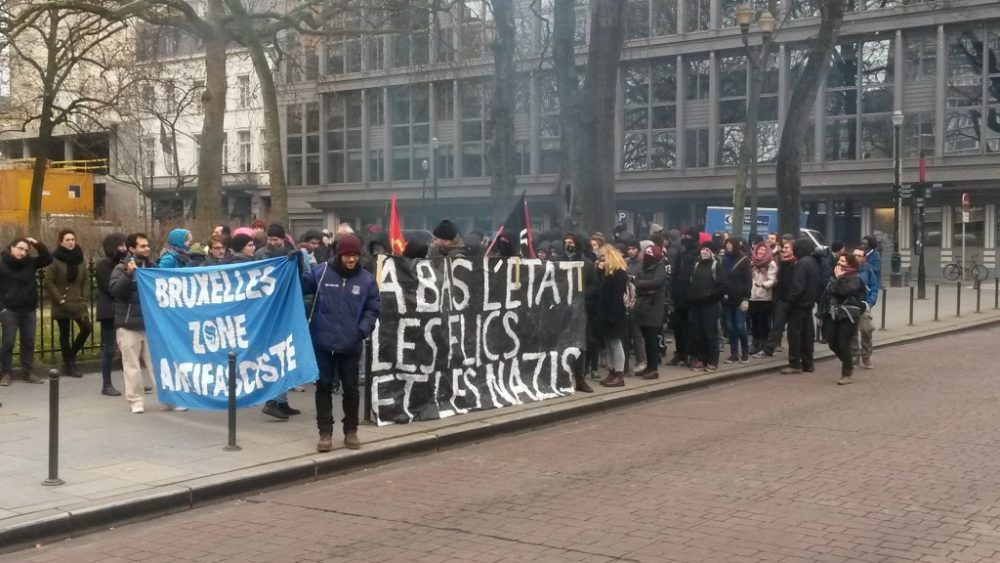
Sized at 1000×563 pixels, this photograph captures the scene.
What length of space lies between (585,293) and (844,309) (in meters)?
3.52

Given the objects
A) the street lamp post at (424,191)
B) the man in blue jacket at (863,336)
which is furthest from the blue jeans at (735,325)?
the street lamp post at (424,191)

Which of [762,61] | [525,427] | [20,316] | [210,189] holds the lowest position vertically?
[525,427]

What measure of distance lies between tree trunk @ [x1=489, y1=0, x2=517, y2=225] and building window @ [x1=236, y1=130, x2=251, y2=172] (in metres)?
40.7

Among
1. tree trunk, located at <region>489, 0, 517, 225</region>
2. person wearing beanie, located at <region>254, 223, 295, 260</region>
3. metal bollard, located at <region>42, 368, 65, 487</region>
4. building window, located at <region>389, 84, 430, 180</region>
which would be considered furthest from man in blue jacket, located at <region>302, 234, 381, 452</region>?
building window, located at <region>389, 84, 430, 180</region>

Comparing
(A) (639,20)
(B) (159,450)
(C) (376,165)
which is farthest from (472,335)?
(C) (376,165)

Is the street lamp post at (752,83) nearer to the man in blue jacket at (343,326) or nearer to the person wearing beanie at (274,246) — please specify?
the person wearing beanie at (274,246)

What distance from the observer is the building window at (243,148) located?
2400 inches

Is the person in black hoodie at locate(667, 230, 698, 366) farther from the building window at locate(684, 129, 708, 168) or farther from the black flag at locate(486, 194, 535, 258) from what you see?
the building window at locate(684, 129, 708, 168)

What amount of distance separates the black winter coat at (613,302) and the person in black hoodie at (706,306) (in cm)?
176

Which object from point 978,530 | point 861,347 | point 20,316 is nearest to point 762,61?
point 861,347

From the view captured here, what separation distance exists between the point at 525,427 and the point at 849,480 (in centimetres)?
366

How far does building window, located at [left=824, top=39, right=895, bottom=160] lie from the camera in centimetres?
4125

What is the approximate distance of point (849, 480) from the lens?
8203 mm

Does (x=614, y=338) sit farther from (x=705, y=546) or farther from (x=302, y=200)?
(x=302, y=200)
